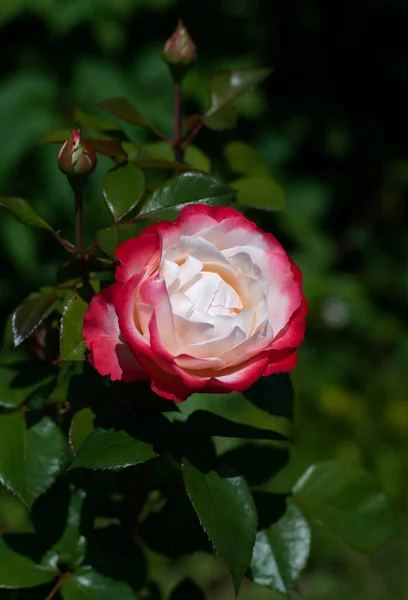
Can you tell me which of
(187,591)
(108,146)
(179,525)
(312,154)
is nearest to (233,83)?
(108,146)

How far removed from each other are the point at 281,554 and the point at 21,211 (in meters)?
0.40

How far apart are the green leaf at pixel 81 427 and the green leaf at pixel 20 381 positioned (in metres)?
0.09

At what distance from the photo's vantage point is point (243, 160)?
0.94 meters

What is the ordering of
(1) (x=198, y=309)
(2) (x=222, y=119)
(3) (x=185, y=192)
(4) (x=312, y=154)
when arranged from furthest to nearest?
(4) (x=312, y=154)
(2) (x=222, y=119)
(3) (x=185, y=192)
(1) (x=198, y=309)

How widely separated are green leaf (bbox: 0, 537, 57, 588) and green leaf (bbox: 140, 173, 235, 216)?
35 centimetres

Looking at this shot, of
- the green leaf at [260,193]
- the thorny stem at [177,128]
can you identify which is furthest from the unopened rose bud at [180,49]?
the green leaf at [260,193]

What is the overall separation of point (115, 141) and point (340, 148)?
223 cm

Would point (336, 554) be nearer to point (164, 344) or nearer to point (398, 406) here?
point (398, 406)

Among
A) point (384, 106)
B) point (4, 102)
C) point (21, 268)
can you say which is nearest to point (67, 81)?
point (4, 102)

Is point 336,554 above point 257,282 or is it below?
below

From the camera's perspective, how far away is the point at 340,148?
2.87 metres

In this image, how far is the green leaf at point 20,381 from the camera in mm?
768

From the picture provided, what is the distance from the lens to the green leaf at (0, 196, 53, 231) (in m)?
0.70

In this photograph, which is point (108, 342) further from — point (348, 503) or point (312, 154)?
point (312, 154)
